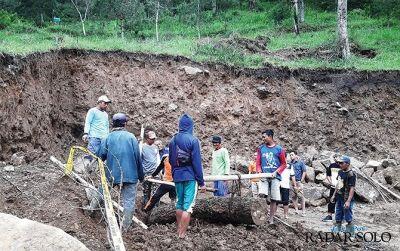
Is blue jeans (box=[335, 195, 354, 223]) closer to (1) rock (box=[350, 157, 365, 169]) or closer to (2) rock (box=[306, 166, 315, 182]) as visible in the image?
(2) rock (box=[306, 166, 315, 182])

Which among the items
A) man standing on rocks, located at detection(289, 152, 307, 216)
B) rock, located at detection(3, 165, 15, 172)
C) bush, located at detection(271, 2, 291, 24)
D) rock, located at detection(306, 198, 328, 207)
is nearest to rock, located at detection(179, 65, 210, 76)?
man standing on rocks, located at detection(289, 152, 307, 216)

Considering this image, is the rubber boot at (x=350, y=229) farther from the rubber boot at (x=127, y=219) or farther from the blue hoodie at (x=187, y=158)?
the rubber boot at (x=127, y=219)

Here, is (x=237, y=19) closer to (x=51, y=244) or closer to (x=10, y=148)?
(x=10, y=148)

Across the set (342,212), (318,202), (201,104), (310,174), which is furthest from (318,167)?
(342,212)

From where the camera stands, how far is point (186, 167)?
7.30m

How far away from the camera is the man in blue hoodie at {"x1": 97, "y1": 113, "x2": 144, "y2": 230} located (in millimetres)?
7516

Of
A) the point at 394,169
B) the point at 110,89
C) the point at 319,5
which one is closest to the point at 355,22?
the point at 319,5

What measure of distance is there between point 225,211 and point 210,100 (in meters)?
8.94

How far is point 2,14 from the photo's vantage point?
26578mm

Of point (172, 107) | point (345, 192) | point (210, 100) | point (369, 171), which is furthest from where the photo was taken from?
point (210, 100)

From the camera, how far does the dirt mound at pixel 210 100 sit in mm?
14281

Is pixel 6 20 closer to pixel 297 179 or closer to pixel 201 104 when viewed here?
pixel 201 104

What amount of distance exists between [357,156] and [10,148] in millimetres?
11292

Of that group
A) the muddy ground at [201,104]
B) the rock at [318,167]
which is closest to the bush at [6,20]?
the muddy ground at [201,104]
